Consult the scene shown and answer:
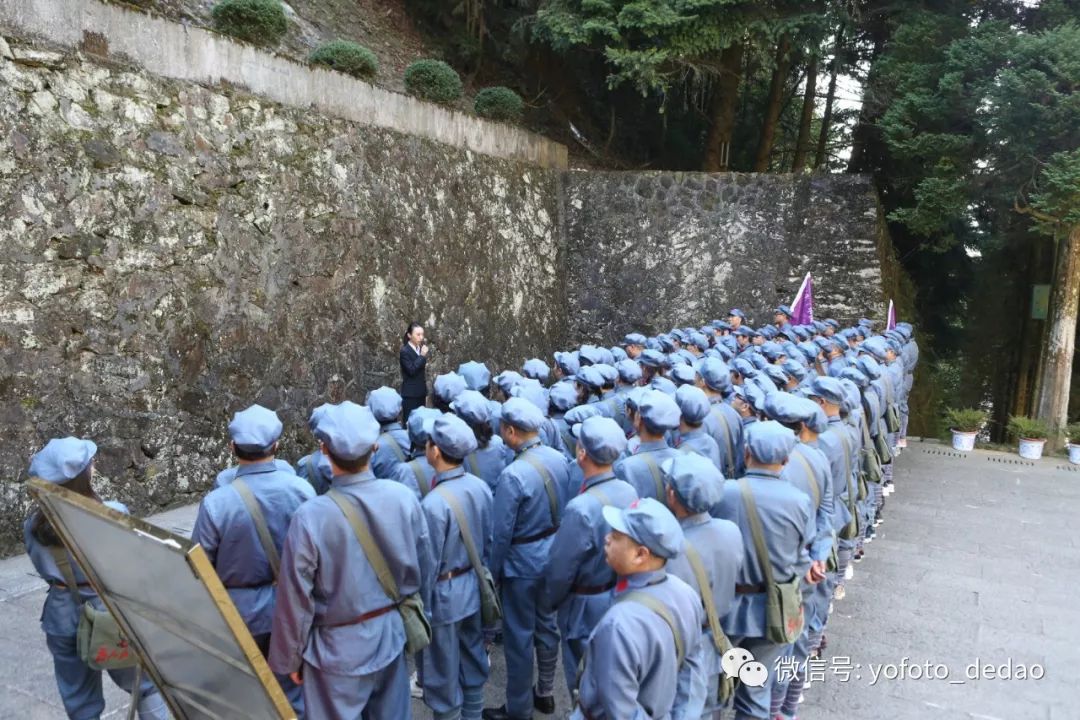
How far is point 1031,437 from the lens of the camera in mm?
11734

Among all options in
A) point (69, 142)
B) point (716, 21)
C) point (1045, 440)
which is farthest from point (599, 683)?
point (716, 21)

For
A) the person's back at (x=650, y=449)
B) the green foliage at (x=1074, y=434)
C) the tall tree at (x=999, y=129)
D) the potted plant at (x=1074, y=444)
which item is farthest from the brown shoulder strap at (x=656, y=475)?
the green foliage at (x=1074, y=434)

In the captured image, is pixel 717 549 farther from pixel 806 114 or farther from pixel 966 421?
pixel 806 114

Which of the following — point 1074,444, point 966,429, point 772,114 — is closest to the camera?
point 1074,444

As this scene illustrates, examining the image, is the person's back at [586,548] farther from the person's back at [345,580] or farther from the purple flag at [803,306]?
the purple flag at [803,306]

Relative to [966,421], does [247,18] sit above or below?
above

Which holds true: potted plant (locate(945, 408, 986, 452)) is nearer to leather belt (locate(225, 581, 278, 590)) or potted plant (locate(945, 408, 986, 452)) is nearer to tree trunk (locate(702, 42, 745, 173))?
tree trunk (locate(702, 42, 745, 173))

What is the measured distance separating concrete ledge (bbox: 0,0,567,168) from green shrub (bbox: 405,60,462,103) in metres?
0.33

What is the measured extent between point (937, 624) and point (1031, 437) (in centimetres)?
745

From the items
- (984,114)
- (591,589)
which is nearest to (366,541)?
(591,589)

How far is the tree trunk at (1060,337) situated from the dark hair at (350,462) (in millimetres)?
12267

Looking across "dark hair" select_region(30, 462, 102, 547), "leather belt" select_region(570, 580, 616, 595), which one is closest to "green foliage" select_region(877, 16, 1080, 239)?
"leather belt" select_region(570, 580, 616, 595)

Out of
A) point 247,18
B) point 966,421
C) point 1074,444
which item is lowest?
point 1074,444

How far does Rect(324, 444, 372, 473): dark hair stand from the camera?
10.2ft
